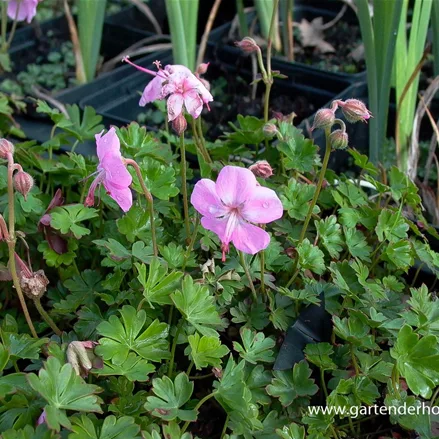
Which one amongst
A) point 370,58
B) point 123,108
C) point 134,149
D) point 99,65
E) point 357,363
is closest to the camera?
point 357,363

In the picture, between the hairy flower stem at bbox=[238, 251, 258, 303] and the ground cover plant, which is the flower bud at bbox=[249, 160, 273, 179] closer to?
the ground cover plant

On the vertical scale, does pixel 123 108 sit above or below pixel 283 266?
below

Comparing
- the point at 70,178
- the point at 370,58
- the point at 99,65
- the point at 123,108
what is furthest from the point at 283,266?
the point at 99,65

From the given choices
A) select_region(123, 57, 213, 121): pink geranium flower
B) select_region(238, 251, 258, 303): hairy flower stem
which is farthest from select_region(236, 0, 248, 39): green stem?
select_region(238, 251, 258, 303): hairy flower stem

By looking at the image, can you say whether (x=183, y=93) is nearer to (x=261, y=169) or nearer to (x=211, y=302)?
(x=261, y=169)

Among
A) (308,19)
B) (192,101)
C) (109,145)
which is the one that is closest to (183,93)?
(192,101)

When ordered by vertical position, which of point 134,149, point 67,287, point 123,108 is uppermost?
point 134,149

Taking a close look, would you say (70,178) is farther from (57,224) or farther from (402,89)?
(402,89)
